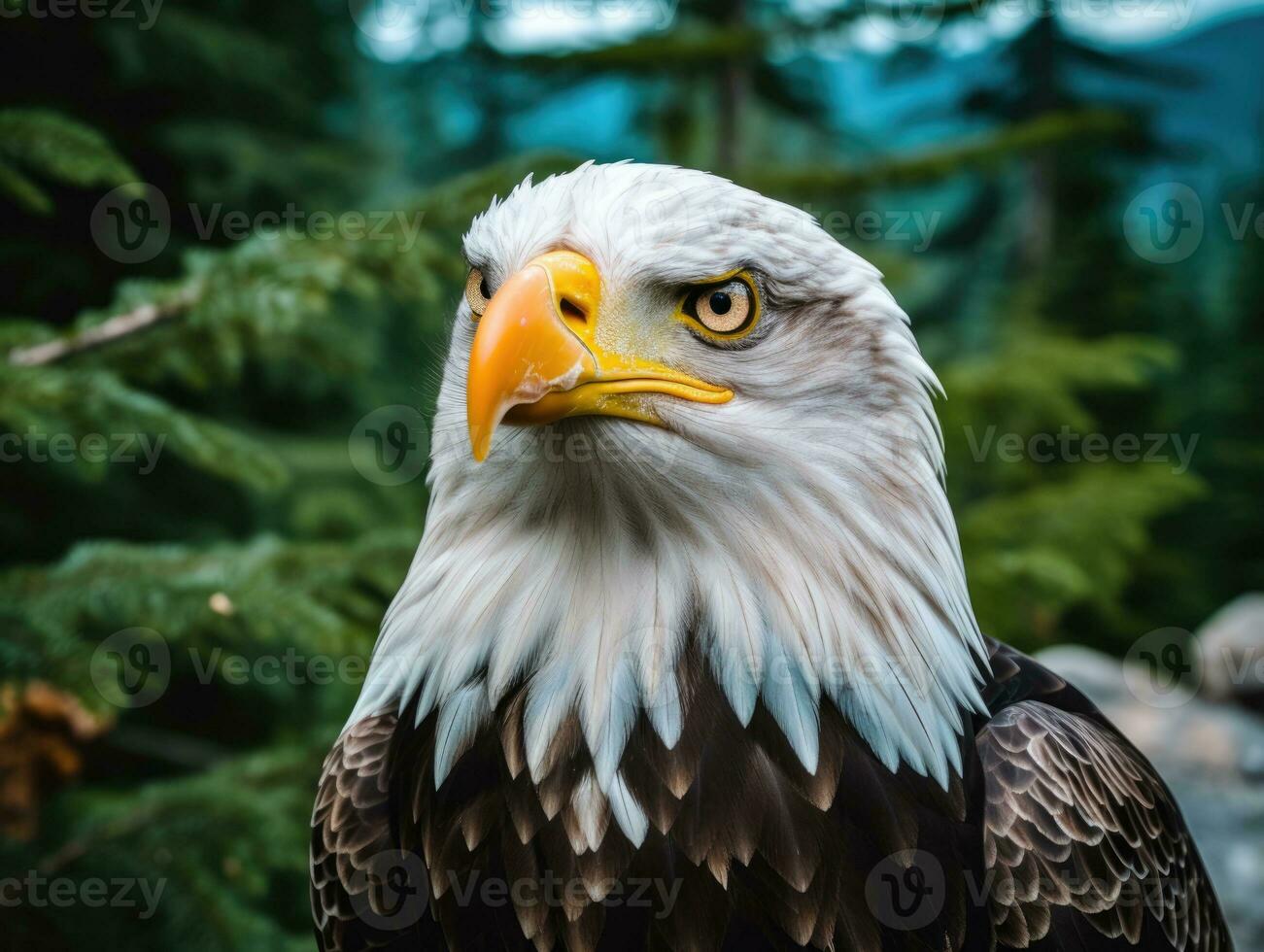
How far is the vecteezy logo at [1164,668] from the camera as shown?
7332 mm

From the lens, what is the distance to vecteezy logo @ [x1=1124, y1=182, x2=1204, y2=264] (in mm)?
8969

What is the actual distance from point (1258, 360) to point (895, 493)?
11.2 m

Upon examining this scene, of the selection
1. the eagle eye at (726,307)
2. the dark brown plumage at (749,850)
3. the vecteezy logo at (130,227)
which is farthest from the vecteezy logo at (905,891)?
the vecteezy logo at (130,227)

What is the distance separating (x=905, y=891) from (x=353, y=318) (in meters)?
7.36

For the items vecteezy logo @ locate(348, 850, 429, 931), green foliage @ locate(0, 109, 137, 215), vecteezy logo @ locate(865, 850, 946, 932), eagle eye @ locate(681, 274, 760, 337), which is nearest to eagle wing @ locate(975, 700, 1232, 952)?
vecteezy logo @ locate(865, 850, 946, 932)

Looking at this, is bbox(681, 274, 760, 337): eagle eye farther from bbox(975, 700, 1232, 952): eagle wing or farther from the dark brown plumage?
bbox(975, 700, 1232, 952): eagle wing

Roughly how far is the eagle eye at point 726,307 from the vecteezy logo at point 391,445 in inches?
30.7

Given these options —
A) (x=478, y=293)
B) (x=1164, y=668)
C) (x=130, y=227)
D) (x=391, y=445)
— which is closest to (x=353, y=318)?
(x=130, y=227)

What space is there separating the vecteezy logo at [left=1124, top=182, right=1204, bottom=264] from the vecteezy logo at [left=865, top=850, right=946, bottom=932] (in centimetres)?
776

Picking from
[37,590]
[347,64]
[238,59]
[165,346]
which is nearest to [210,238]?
[238,59]

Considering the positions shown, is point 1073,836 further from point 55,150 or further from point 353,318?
point 353,318

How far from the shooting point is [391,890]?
7.13 feet

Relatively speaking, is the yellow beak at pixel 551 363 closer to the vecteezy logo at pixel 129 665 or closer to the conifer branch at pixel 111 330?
the vecteezy logo at pixel 129 665

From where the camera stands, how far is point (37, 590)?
3012 mm
